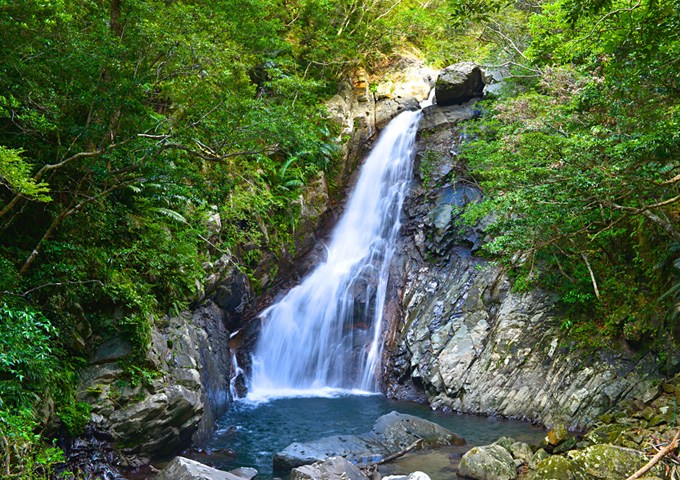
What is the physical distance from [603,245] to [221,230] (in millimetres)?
11145

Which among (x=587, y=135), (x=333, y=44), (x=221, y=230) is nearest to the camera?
(x=587, y=135)

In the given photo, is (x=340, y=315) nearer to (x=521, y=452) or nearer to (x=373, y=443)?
(x=373, y=443)

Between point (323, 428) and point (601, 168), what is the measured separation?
28.5ft

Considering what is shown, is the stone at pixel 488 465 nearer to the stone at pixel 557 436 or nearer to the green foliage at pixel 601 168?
the stone at pixel 557 436

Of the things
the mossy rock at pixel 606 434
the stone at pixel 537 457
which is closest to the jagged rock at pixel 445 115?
the mossy rock at pixel 606 434

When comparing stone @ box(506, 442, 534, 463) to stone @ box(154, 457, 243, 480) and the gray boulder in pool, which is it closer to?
the gray boulder in pool

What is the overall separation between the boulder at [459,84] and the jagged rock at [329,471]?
1762cm

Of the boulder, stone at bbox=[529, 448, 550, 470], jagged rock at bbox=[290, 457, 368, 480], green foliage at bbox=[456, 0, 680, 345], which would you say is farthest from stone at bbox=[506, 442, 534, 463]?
the boulder

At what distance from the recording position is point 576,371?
10.9 meters

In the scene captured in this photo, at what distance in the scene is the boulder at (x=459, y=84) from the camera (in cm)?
1981

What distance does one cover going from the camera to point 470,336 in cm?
1325

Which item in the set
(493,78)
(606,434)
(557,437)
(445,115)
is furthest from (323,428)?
(493,78)

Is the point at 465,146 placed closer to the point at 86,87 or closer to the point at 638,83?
the point at 638,83

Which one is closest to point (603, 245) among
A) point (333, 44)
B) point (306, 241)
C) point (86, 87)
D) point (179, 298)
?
point (306, 241)
